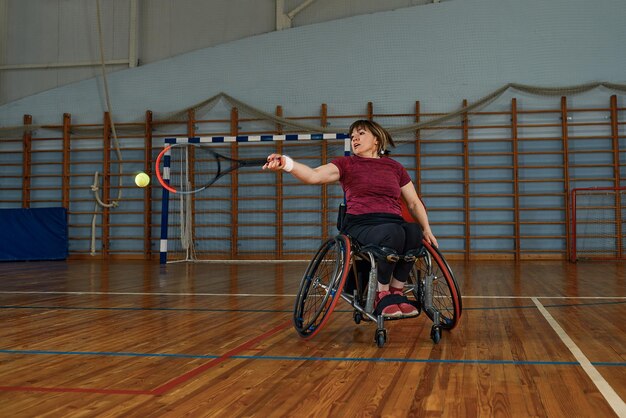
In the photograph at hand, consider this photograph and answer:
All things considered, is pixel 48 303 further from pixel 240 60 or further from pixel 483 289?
pixel 240 60

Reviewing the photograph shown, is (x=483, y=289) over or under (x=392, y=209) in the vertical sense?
under

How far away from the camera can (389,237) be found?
224cm

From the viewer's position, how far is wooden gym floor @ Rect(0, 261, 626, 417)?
147 centimetres

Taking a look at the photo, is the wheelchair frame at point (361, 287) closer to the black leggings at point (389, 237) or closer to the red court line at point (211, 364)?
the black leggings at point (389, 237)

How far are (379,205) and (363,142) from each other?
296 millimetres

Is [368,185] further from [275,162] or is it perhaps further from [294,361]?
[294,361]

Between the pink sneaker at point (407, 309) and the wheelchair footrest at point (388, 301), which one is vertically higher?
the wheelchair footrest at point (388, 301)

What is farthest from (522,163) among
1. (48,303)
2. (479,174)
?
(48,303)

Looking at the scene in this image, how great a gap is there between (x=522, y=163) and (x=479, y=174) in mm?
647

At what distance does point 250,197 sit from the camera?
9180mm

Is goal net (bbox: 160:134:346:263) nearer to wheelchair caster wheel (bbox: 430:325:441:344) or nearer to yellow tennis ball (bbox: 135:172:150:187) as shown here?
yellow tennis ball (bbox: 135:172:150:187)

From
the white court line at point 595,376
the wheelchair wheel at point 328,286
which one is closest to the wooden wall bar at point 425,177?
the white court line at point 595,376

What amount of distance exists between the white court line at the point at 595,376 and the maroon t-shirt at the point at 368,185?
33.4 inches

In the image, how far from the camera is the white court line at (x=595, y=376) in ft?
4.74
